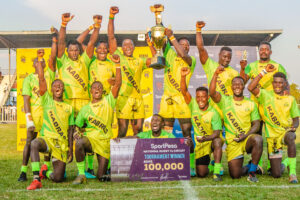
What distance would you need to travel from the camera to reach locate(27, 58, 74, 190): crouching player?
5.31 meters

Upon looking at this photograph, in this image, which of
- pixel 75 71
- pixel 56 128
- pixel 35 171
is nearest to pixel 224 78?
pixel 75 71

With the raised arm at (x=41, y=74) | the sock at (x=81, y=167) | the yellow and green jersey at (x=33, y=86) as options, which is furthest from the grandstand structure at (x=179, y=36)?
the sock at (x=81, y=167)

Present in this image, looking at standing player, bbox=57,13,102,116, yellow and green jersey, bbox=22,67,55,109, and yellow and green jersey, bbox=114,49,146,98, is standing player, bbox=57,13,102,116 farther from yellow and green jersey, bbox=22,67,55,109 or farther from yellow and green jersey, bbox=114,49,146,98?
yellow and green jersey, bbox=114,49,146,98

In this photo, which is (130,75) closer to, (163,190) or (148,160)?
(148,160)

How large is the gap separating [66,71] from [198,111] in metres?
2.35

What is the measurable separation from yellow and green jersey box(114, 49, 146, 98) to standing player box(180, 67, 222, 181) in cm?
94

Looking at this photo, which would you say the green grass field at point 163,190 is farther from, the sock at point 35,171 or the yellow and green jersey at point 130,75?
the yellow and green jersey at point 130,75

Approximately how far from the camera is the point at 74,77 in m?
6.06

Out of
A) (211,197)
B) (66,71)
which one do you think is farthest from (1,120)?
(211,197)

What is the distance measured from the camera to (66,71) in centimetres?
608

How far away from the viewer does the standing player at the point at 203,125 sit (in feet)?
18.1

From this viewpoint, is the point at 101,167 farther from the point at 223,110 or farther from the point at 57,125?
the point at 223,110

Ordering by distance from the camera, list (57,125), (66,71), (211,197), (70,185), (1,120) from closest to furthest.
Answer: (211,197)
(70,185)
(57,125)
(66,71)
(1,120)

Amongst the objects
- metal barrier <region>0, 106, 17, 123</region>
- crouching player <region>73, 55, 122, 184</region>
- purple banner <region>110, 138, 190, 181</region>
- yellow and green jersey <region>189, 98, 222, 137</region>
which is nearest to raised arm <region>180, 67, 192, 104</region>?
yellow and green jersey <region>189, 98, 222, 137</region>
